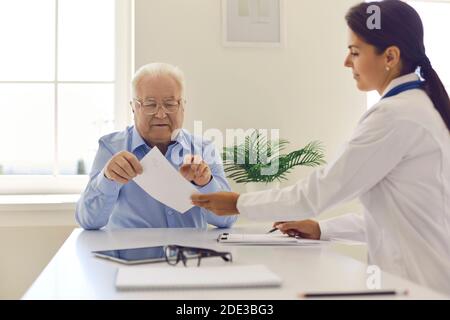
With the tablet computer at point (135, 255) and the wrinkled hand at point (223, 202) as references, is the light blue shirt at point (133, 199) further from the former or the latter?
the tablet computer at point (135, 255)

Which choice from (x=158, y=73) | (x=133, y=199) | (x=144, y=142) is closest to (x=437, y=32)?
(x=158, y=73)

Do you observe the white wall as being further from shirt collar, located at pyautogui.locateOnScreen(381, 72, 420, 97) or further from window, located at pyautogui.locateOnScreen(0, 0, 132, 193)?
shirt collar, located at pyautogui.locateOnScreen(381, 72, 420, 97)

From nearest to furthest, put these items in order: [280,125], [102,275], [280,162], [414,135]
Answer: [102,275] → [414,135] → [280,162] → [280,125]

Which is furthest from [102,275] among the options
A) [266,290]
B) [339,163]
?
[339,163]

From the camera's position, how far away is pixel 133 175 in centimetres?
186

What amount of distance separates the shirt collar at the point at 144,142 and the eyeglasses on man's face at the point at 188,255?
918 millimetres

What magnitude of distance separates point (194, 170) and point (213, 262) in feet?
2.24

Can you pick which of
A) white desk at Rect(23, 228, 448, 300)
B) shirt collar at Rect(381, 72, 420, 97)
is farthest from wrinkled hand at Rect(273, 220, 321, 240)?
shirt collar at Rect(381, 72, 420, 97)

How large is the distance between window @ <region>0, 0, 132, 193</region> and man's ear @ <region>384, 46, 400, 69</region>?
5.78 ft

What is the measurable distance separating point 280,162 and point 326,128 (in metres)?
0.42

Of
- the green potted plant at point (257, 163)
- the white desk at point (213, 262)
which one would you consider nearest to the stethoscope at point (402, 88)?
the white desk at point (213, 262)

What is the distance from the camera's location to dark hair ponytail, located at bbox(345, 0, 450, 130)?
60.8 inches

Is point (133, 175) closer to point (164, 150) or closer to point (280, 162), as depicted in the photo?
point (164, 150)

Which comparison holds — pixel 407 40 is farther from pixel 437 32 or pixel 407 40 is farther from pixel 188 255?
pixel 437 32
